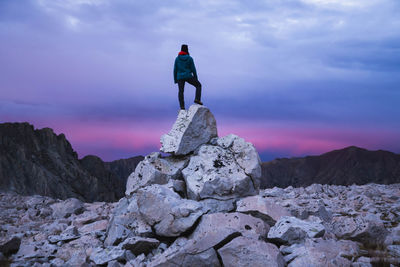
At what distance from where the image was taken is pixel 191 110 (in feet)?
43.6

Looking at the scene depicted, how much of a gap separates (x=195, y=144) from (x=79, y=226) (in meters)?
5.81

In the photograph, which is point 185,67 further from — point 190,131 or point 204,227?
point 204,227

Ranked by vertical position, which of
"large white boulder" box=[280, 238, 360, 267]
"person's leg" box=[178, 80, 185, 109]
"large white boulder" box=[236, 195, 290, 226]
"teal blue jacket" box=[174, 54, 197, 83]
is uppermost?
"teal blue jacket" box=[174, 54, 197, 83]

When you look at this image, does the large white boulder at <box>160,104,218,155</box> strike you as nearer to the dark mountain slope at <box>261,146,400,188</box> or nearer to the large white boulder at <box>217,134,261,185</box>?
the large white boulder at <box>217,134,261,185</box>

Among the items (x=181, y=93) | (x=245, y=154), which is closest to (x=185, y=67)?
(x=181, y=93)

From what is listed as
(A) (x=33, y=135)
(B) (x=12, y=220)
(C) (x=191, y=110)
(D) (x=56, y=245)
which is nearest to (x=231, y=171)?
(C) (x=191, y=110)

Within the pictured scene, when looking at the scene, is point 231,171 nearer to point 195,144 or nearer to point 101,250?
point 195,144

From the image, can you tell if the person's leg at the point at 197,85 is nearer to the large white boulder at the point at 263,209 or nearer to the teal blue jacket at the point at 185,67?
the teal blue jacket at the point at 185,67

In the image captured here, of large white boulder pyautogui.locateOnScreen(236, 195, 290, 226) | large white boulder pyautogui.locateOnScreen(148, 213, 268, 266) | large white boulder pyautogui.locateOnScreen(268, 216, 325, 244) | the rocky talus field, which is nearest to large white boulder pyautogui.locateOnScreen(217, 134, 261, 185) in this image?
the rocky talus field

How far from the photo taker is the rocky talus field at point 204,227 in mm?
7469

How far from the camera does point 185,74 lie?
542 inches

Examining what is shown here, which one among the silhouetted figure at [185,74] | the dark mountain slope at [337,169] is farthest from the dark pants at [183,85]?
the dark mountain slope at [337,169]

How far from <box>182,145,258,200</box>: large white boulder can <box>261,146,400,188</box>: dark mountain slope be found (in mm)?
139060

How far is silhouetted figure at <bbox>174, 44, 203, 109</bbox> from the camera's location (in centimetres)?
1383
